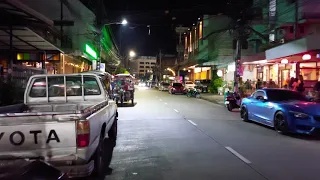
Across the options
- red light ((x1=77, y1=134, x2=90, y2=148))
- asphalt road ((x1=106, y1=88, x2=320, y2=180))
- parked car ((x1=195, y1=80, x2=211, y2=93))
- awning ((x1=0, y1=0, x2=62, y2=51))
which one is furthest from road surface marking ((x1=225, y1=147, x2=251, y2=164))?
parked car ((x1=195, y1=80, x2=211, y2=93))

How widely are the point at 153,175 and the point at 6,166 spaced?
2831 mm

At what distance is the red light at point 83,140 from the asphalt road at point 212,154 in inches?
65.2

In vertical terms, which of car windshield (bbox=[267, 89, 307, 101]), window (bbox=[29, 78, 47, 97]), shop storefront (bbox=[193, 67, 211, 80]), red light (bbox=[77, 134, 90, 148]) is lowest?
red light (bbox=[77, 134, 90, 148])

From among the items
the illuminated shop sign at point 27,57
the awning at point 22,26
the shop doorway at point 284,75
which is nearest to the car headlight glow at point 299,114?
the awning at point 22,26

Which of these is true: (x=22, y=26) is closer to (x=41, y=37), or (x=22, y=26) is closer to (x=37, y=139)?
(x=41, y=37)

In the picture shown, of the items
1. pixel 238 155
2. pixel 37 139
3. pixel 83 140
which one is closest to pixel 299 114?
pixel 238 155

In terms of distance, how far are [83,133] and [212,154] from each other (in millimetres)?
4320

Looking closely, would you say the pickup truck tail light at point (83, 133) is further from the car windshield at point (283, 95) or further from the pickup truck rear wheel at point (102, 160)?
the car windshield at point (283, 95)

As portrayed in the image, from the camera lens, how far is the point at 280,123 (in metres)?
12.1

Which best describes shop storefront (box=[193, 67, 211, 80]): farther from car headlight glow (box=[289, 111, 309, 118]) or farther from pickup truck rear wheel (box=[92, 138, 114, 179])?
pickup truck rear wheel (box=[92, 138, 114, 179])

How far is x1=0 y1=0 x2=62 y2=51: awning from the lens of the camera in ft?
40.6

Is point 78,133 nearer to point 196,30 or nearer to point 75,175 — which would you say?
point 75,175

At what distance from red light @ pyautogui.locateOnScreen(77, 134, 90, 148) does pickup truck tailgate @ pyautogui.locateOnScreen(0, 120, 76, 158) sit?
74 mm

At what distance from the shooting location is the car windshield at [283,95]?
13484 millimetres
